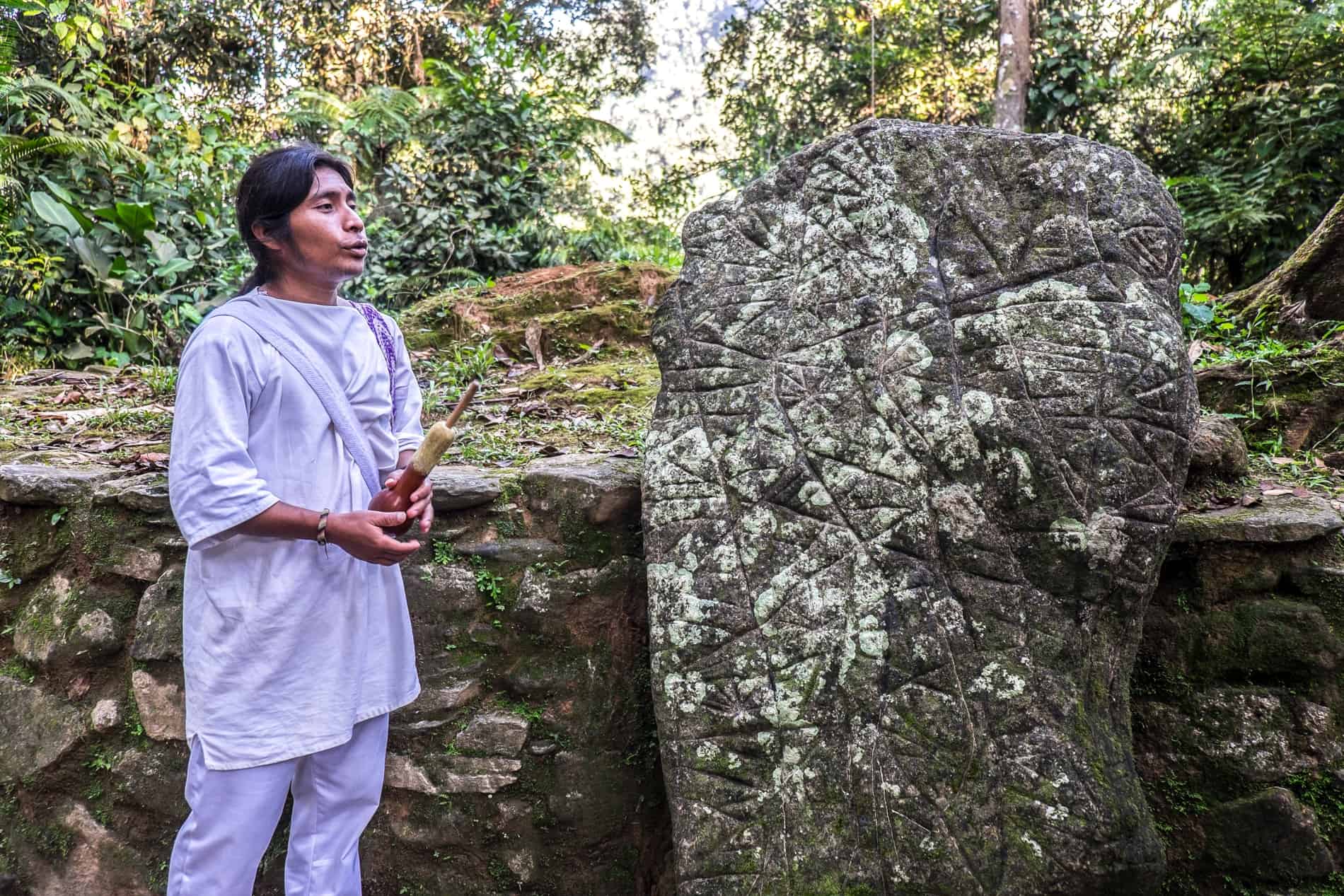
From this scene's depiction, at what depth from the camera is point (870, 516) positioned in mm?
2041

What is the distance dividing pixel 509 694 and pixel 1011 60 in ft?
21.9

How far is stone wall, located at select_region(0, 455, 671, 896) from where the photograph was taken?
237cm

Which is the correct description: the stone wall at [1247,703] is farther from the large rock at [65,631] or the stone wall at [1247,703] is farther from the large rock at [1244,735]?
the large rock at [65,631]

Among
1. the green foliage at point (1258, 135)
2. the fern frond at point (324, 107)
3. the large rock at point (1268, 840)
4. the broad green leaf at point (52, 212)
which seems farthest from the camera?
the fern frond at point (324, 107)

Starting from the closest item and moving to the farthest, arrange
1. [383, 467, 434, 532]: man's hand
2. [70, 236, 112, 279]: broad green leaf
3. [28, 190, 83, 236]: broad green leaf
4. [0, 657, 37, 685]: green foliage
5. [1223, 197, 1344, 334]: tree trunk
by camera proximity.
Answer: [383, 467, 434, 532]: man's hand, [0, 657, 37, 685]: green foliage, [1223, 197, 1344, 334]: tree trunk, [28, 190, 83, 236]: broad green leaf, [70, 236, 112, 279]: broad green leaf

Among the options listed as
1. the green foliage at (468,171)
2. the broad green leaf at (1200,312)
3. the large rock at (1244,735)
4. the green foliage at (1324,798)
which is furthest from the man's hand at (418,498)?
the green foliage at (468,171)

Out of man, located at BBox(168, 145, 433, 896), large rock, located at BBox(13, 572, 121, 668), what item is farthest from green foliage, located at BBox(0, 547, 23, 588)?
man, located at BBox(168, 145, 433, 896)

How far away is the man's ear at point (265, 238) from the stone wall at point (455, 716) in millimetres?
764

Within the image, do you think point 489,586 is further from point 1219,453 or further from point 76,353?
point 76,353

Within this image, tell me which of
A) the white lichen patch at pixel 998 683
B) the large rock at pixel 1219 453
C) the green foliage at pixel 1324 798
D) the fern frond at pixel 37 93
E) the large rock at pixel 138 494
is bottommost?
the green foliage at pixel 1324 798

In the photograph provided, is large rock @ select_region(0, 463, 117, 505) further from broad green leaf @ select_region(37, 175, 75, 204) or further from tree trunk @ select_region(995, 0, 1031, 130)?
tree trunk @ select_region(995, 0, 1031, 130)

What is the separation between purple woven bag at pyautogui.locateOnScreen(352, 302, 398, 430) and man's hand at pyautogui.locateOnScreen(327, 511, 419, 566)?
51cm

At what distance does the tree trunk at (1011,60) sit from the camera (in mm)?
7035

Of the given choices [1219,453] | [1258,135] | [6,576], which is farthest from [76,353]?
[1258,135]
